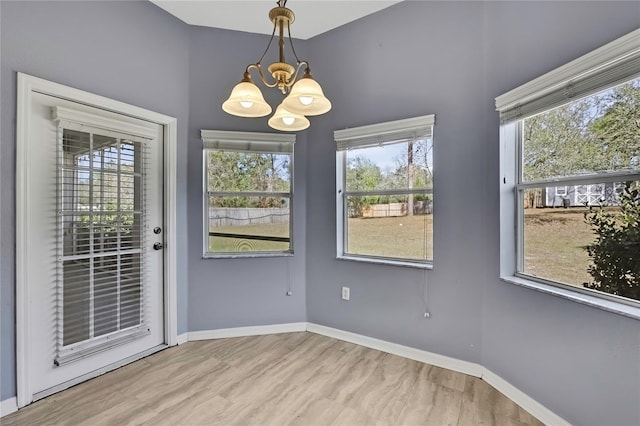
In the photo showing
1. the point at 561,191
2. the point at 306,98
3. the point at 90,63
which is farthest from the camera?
the point at 90,63

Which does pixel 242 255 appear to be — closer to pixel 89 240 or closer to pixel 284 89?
pixel 89 240

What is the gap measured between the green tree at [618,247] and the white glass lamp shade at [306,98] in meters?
1.55

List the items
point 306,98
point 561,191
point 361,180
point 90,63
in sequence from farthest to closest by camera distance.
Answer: point 361,180
point 90,63
point 561,191
point 306,98

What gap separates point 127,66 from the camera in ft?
7.77

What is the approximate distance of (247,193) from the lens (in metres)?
2.97

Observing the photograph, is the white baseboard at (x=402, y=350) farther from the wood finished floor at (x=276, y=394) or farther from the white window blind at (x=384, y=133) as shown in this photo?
the white window blind at (x=384, y=133)

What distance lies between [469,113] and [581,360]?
167 centimetres

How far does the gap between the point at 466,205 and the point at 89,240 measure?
110 inches

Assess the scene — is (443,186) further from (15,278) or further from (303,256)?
(15,278)

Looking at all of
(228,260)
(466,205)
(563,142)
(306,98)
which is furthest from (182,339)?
(563,142)

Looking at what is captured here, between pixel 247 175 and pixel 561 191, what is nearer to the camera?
pixel 561 191

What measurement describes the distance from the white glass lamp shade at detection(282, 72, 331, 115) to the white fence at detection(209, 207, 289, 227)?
5.24 ft

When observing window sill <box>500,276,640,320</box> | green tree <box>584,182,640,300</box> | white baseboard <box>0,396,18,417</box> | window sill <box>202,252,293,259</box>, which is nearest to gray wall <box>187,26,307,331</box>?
window sill <box>202,252,293,259</box>

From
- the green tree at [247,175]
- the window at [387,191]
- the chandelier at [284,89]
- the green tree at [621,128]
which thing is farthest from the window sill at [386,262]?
the chandelier at [284,89]
